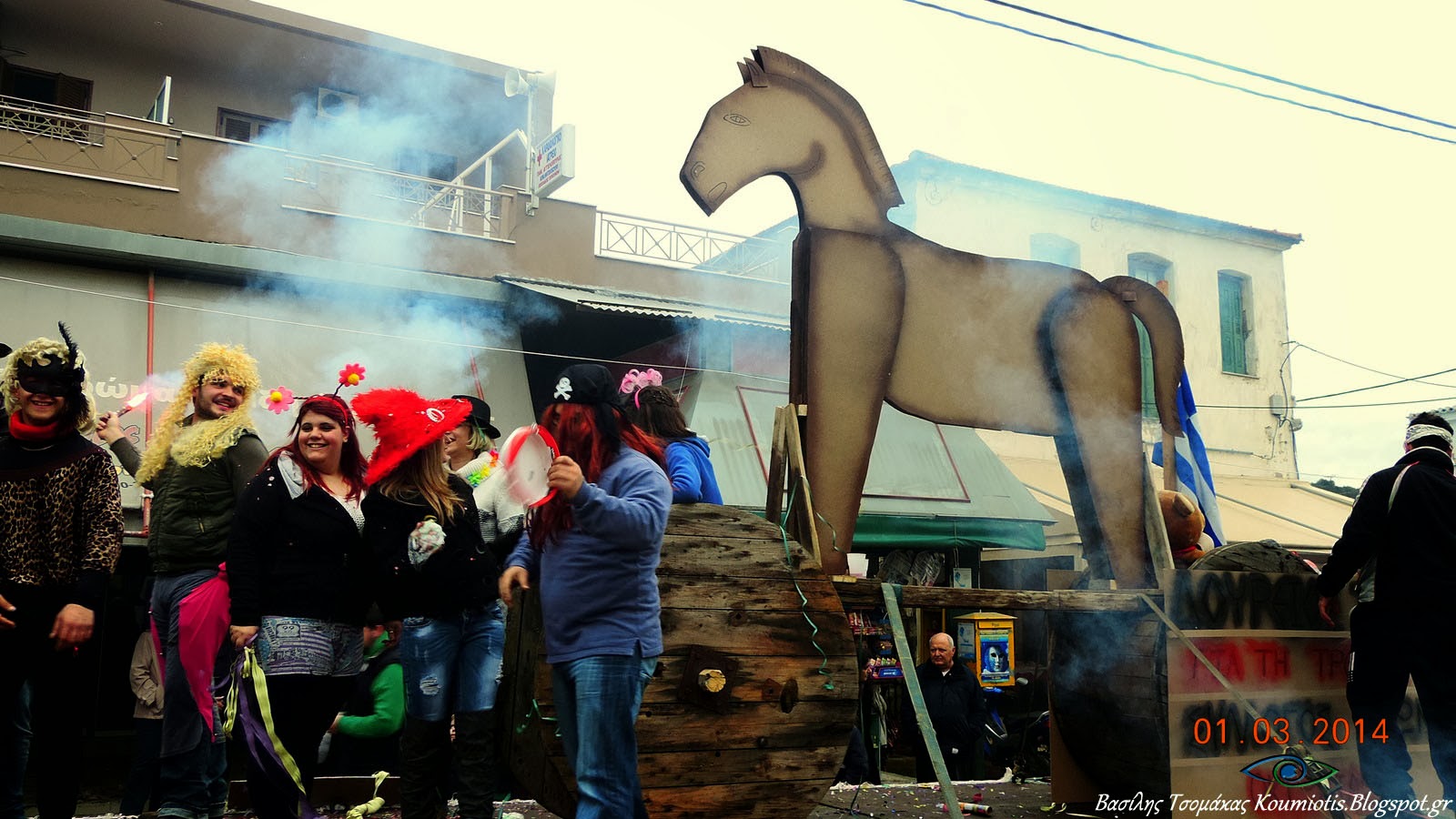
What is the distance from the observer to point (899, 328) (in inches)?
199

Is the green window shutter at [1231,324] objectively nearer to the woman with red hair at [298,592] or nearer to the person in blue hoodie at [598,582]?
the person in blue hoodie at [598,582]

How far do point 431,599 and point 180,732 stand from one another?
4.12 ft

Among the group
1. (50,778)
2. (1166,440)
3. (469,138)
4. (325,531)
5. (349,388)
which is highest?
(469,138)

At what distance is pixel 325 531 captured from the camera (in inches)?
151

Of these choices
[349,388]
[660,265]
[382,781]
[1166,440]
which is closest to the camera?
[382,781]

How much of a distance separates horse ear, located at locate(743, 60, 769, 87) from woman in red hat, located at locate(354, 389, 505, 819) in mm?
2008

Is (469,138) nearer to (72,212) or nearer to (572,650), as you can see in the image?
(72,212)

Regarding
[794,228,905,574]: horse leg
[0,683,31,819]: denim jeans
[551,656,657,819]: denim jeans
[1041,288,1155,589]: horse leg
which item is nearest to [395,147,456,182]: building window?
[794,228,905,574]: horse leg

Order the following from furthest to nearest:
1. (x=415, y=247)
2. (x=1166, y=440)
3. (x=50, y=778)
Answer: (x=415, y=247), (x=1166, y=440), (x=50, y=778)

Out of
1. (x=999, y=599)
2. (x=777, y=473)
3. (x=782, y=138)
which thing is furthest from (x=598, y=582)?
(x=782, y=138)

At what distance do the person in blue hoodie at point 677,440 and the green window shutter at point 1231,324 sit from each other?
12003 mm

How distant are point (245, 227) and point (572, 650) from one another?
7577mm

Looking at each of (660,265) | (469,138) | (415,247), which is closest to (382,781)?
(415,247)

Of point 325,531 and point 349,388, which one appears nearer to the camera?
point 325,531
